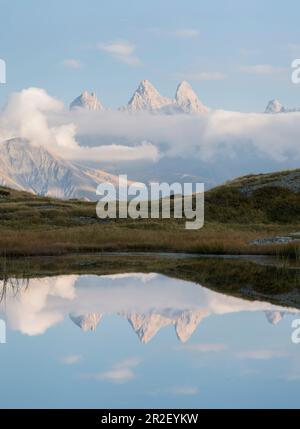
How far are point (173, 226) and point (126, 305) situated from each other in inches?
1965

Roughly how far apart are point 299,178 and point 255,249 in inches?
2135

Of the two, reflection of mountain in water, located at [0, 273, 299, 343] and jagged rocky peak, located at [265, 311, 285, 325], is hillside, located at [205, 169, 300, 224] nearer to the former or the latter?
reflection of mountain in water, located at [0, 273, 299, 343]

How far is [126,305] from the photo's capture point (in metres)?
30.7

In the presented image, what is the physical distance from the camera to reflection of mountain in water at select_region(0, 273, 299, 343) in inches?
1022

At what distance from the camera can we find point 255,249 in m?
57.8

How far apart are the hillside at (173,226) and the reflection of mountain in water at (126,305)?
19.2 metres

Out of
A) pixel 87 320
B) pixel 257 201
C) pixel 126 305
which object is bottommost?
pixel 87 320

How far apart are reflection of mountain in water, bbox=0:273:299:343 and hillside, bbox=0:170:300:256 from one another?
19.2 metres

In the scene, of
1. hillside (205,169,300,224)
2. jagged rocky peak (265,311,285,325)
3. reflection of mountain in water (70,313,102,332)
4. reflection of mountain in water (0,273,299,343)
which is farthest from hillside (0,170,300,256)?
reflection of mountain in water (70,313,102,332)

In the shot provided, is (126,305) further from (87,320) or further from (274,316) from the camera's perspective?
(274,316)

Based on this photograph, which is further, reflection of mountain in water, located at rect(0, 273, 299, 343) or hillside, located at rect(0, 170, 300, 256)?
hillside, located at rect(0, 170, 300, 256)

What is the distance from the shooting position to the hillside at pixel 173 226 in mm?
59594

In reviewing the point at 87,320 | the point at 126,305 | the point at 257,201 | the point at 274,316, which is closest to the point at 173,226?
the point at 257,201
